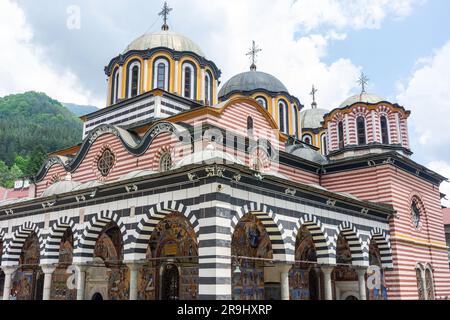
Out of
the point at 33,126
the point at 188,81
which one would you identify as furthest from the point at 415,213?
the point at 33,126

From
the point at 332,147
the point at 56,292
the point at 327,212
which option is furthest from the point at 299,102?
the point at 56,292

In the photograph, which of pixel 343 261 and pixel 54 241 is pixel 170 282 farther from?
pixel 343 261

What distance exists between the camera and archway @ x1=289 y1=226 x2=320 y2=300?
1684cm

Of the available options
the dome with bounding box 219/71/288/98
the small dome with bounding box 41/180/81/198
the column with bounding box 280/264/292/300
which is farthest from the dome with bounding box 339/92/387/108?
the small dome with bounding box 41/180/81/198

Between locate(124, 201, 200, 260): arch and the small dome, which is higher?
the small dome

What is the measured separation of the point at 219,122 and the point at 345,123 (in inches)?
304

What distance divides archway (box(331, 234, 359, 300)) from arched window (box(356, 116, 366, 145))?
5921mm

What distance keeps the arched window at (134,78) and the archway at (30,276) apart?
7.51 m

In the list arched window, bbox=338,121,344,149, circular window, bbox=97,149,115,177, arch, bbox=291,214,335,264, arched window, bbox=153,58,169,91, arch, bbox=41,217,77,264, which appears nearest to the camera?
arch, bbox=291,214,335,264

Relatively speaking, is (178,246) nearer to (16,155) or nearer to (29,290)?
(29,290)

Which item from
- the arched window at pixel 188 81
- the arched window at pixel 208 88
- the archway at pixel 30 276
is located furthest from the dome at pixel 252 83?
the archway at pixel 30 276

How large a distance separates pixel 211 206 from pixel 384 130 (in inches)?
535

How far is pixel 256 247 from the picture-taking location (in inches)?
610

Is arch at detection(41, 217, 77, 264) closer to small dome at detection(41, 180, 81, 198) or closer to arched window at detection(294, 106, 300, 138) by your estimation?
small dome at detection(41, 180, 81, 198)
